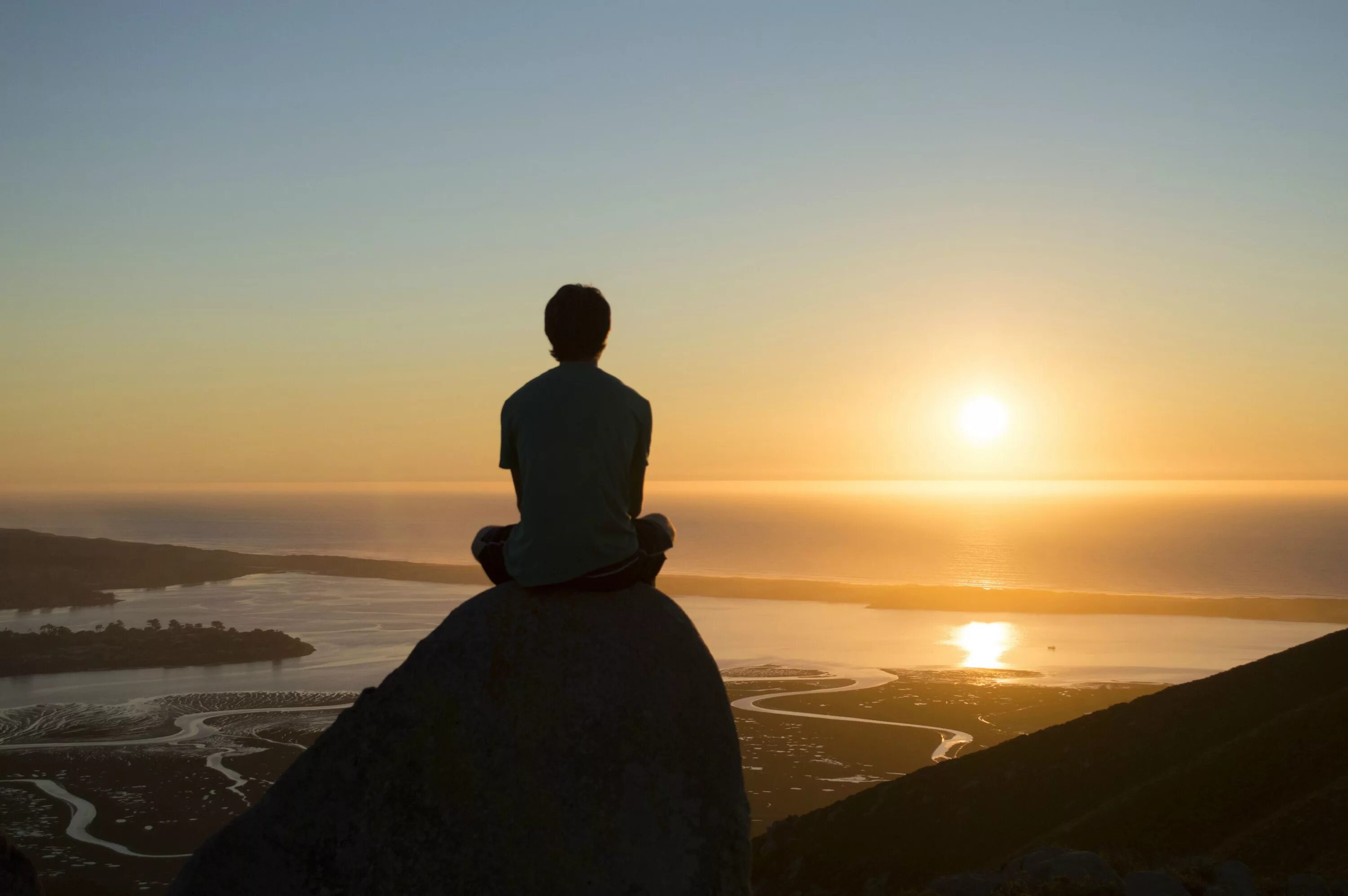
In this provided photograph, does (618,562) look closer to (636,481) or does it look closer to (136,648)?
(636,481)

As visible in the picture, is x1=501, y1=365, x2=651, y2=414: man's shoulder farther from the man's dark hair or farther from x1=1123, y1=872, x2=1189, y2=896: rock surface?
x1=1123, y1=872, x2=1189, y2=896: rock surface

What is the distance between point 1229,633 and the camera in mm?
75438

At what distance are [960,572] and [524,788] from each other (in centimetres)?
13494

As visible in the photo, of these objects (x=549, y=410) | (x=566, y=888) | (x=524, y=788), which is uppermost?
(x=549, y=410)

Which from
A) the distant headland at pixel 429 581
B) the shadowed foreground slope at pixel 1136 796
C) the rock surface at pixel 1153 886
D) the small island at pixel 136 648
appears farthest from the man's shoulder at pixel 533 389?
the distant headland at pixel 429 581

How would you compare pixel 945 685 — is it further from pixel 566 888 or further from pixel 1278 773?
pixel 566 888

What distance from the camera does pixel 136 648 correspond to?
63.6 m

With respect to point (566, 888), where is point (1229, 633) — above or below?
below

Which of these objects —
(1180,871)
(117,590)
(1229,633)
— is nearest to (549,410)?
(1180,871)

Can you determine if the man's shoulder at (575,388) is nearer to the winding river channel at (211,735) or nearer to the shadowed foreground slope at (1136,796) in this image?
the shadowed foreground slope at (1136,796)

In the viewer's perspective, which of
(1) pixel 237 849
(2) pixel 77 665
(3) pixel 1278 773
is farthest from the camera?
(2) pixel 77 665

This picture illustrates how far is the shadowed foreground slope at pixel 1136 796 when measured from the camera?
18703 mm

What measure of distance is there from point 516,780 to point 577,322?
2267 millimetres

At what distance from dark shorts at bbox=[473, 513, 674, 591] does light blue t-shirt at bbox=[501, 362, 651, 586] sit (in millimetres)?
51
